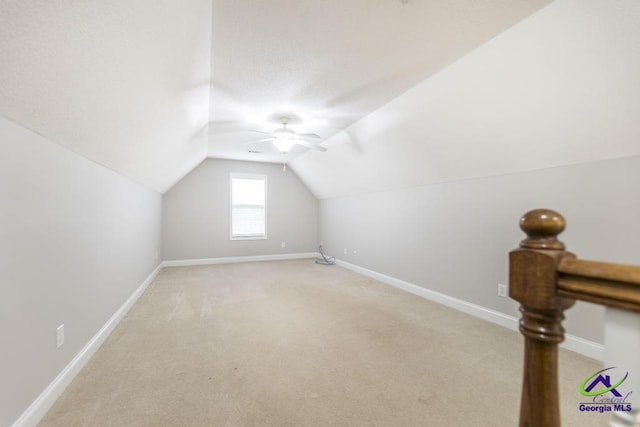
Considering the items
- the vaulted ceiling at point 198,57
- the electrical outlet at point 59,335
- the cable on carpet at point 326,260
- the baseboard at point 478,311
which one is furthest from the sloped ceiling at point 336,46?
the cable on carpet at point 326,260

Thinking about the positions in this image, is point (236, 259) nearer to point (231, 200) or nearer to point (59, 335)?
point (231, 200)

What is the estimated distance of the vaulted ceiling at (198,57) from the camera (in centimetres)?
127

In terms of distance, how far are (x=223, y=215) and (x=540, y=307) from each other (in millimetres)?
6442

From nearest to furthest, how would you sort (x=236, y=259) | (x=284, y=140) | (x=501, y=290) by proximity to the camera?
(x=501, y=290), (x=284, y=140), (x=236, y=259)

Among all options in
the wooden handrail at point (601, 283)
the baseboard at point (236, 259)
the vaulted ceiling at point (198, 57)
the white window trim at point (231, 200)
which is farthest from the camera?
the white window trim at point (231, 200)

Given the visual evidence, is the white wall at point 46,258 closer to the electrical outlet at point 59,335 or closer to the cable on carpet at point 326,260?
the electrical outlet at point 59,335

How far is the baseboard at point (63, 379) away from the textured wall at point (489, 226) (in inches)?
147

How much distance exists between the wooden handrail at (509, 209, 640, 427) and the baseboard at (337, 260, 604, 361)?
162 centimetres

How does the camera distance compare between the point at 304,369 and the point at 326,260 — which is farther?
the point at 326,260

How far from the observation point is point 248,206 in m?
6.70

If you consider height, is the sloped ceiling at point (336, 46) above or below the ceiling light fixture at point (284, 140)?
above

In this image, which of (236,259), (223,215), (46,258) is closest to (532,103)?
(46,258)

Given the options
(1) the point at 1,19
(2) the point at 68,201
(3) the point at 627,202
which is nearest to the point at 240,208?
(2) the point at 68,201

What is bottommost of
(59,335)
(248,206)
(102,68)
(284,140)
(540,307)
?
(59,335)
